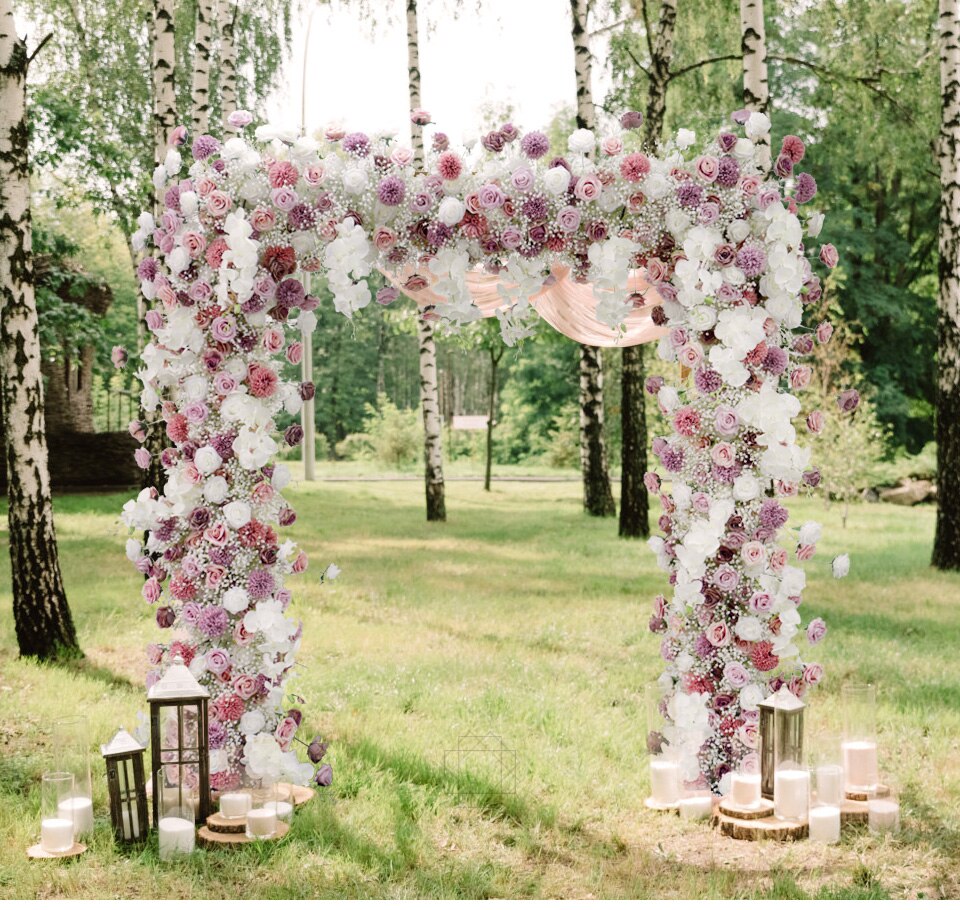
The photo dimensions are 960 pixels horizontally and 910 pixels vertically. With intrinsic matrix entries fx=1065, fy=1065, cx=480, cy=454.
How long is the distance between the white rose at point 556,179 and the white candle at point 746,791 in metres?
2.81

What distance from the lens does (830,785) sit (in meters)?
4.73

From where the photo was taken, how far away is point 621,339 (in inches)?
255

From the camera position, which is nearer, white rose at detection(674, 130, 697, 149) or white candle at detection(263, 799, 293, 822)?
white candle at detection(263, 799, 293, 822)

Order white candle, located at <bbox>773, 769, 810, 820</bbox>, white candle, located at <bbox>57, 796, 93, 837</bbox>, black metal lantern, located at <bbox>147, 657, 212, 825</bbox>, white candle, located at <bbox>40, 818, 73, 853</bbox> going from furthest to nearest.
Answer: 1. white candle, located at <bbox>773, 769, 810, 820</bbox>
2. black metal lantern, located at <bbox>147, 657, 212, 825</bbox>
3. white candle, located at <bbox>57, 796, 93, 837</bbox>
4. white candle, located at <bbox>40, 818, 73, 853</bbox>

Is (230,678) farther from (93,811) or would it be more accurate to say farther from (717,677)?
(717,677)

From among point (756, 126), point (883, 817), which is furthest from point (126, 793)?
point (756, 126)

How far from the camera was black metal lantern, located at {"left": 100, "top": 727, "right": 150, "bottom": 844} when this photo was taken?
4.50m

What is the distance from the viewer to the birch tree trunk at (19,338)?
6859 millimetres

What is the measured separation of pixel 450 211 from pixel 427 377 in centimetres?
1127

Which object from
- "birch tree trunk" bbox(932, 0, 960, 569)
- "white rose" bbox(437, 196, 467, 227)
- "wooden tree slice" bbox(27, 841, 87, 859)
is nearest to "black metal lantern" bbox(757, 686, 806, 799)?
"white rose" bbox(437, 196, 467, 227)

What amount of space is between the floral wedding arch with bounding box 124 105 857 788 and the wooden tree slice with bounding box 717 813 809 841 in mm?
361

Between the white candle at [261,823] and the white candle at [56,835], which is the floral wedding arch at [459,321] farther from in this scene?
the white candle at [56,835]

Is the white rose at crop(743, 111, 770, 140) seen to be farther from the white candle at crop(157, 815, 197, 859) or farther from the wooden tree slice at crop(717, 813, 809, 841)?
the white candle at crop(157, 815, 197, 859)

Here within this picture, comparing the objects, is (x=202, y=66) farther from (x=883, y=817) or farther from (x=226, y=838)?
(x=883, y=817)
